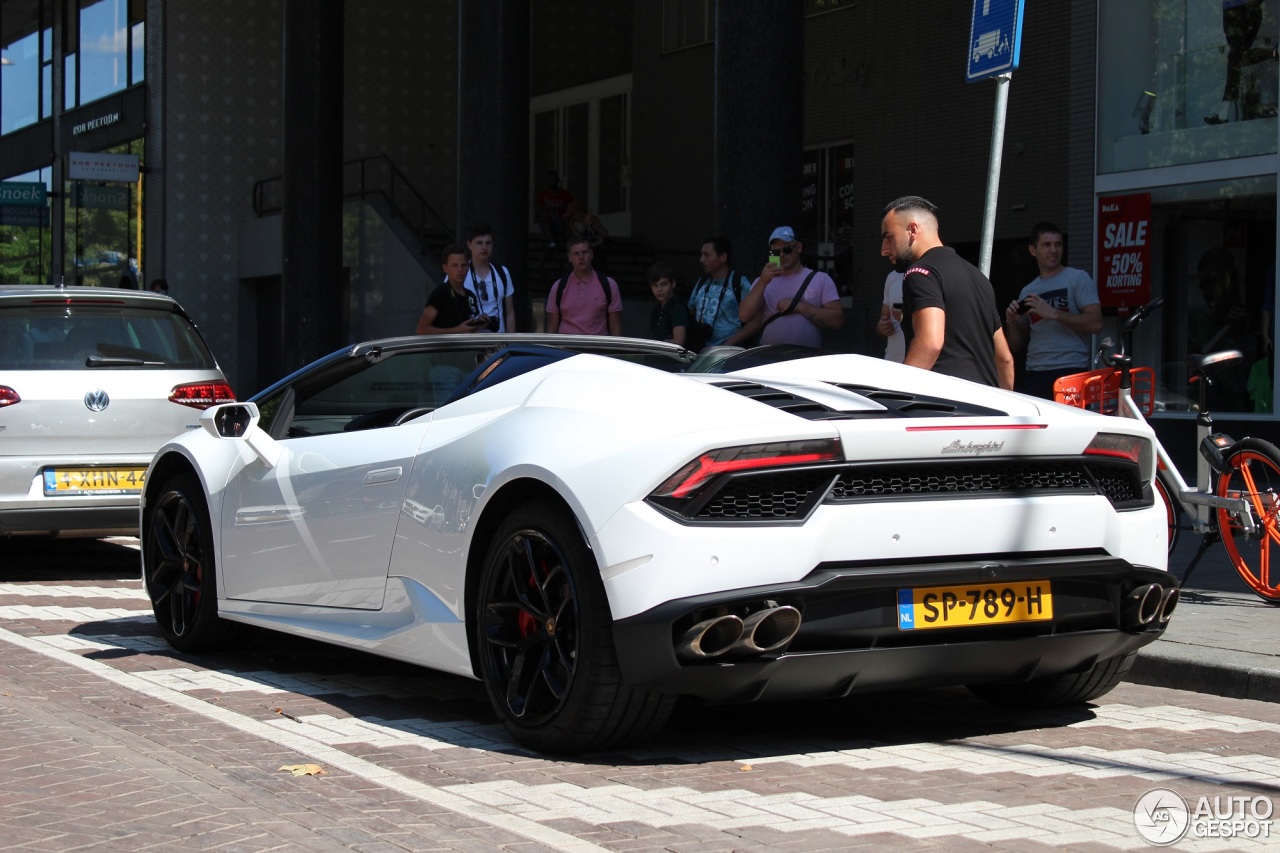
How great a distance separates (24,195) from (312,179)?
38.3 feet

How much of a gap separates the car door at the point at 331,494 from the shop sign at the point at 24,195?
2763 centimetres

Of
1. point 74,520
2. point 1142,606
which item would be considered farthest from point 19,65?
point 1142,606

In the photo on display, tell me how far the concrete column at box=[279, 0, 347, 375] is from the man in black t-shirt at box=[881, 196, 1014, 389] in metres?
17.1

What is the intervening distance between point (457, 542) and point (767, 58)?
9060mm

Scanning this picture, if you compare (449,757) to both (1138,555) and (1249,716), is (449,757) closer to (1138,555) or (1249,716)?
(1138,555)

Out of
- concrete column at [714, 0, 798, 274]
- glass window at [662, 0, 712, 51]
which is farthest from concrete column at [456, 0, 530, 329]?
glass window at [662, 0, 712, 51]

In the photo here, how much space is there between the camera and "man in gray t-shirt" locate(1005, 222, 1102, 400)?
392 inches

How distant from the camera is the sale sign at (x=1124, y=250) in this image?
618 inches

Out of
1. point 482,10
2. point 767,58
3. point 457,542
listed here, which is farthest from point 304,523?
point 482,10

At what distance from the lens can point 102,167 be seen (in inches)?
1115

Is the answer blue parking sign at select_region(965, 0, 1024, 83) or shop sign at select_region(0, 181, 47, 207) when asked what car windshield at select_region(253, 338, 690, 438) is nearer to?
blue parking sign at select_region(965, 0, 1024, 83)

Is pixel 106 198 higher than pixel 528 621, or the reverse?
pixel 106 198

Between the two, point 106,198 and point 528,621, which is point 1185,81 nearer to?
point 528,621

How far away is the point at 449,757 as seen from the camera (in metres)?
5.16
